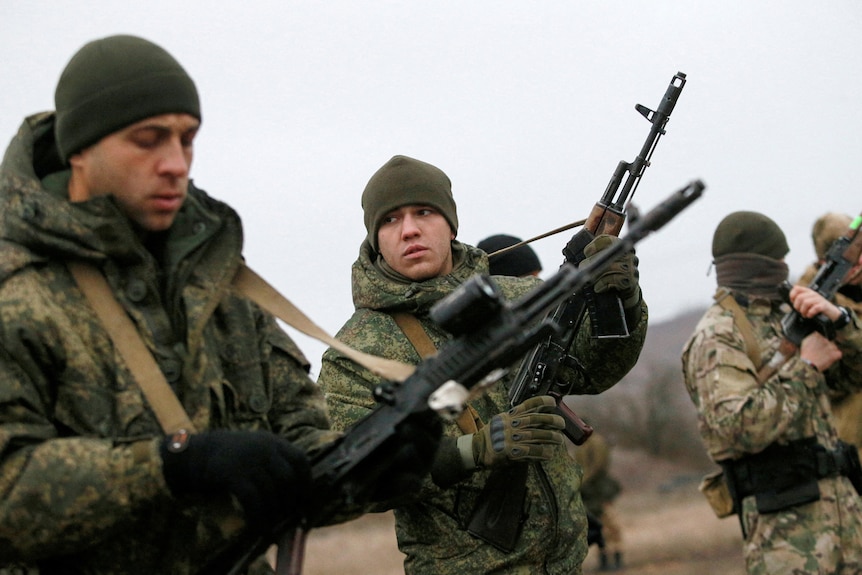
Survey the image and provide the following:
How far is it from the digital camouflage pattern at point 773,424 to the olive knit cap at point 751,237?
0.37 m

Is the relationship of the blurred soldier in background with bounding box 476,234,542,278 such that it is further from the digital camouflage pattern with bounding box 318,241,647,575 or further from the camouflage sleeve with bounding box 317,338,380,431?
the camouflage sleeve with bounding box 317,338,380,431

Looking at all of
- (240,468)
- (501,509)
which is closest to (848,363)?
(501,509)

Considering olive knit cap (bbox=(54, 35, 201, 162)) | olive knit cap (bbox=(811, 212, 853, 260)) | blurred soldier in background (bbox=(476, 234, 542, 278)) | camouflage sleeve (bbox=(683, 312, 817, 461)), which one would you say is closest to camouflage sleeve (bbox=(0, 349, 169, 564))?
olive knit cap (bbox=(54, 35, 201, 162))

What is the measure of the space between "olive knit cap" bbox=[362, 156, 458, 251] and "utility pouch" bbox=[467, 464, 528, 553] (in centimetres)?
114

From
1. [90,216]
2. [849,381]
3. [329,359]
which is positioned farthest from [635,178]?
[90,216]

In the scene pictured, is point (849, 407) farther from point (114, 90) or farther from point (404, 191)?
point (114, 90)

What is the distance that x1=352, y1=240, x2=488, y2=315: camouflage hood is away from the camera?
4.90 m

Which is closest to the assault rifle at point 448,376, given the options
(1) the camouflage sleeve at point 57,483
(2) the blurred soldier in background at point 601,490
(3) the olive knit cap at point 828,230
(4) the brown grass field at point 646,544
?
(1) the camouflage sleeve at point 57,483

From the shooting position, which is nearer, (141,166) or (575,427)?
(141,166)

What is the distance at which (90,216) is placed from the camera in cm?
291

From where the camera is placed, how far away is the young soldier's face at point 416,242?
4980mm

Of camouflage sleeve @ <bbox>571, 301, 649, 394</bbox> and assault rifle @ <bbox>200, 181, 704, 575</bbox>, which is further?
camouflage sleeve @ <bbox>571, 301, 649, 394</bbox>

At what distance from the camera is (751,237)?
6.69 m

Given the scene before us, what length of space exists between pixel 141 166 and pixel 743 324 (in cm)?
418
